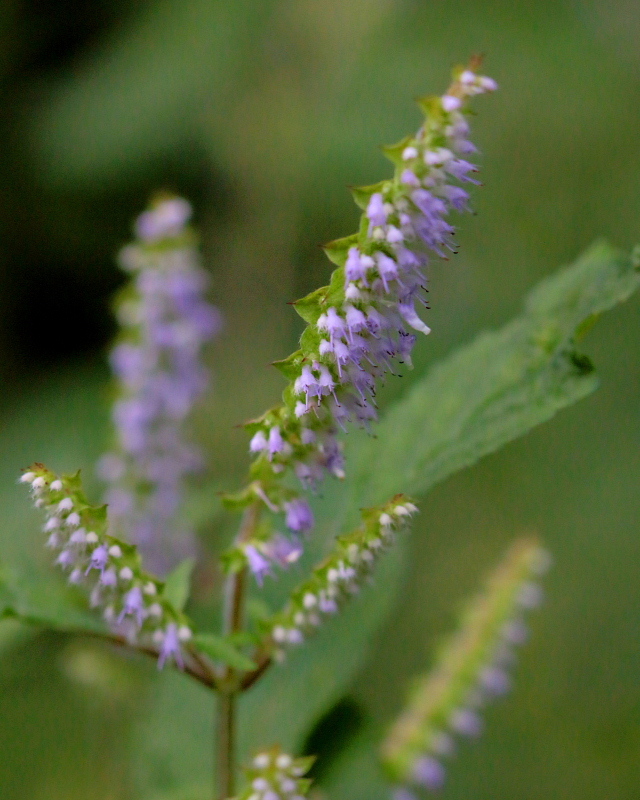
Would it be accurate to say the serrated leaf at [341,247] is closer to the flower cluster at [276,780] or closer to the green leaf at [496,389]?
the green leaf at [496,389]

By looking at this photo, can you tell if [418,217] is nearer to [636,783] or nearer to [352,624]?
[352,624]

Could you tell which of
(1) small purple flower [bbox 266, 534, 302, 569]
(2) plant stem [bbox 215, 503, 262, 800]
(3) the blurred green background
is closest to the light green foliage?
(1) small purple flower [bbox 266, 534, 302, 569]

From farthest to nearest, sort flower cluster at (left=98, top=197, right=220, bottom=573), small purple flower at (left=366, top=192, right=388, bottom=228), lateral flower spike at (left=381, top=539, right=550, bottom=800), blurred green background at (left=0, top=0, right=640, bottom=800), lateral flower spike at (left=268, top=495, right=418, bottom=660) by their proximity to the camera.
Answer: blurred green background at (left=0, top=0, right=640, bottom=800)
flower cluster at (left=98, top=197, right=220, bottom=573)
lateral flower spike at (left=381, top=539, right=550, bottom=800)
lateral flower spike at (left=268, top=495, right=418, bottom=660)
small purple flower at (left=366, top=192, right=388, bottom=228)

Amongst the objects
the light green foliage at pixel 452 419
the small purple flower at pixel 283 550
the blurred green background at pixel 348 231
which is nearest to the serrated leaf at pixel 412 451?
the light green foliage at pixel 452 419

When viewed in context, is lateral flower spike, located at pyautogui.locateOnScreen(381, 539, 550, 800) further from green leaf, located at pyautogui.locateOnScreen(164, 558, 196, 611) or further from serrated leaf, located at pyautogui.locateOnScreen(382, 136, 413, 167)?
serrated leaf, located at pyautogui.locateOnScreen(382, 136, 413, 167)

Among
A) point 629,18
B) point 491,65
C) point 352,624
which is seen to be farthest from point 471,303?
point 352,624

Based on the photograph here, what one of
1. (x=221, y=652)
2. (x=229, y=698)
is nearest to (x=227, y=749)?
(x=229, y=698)
